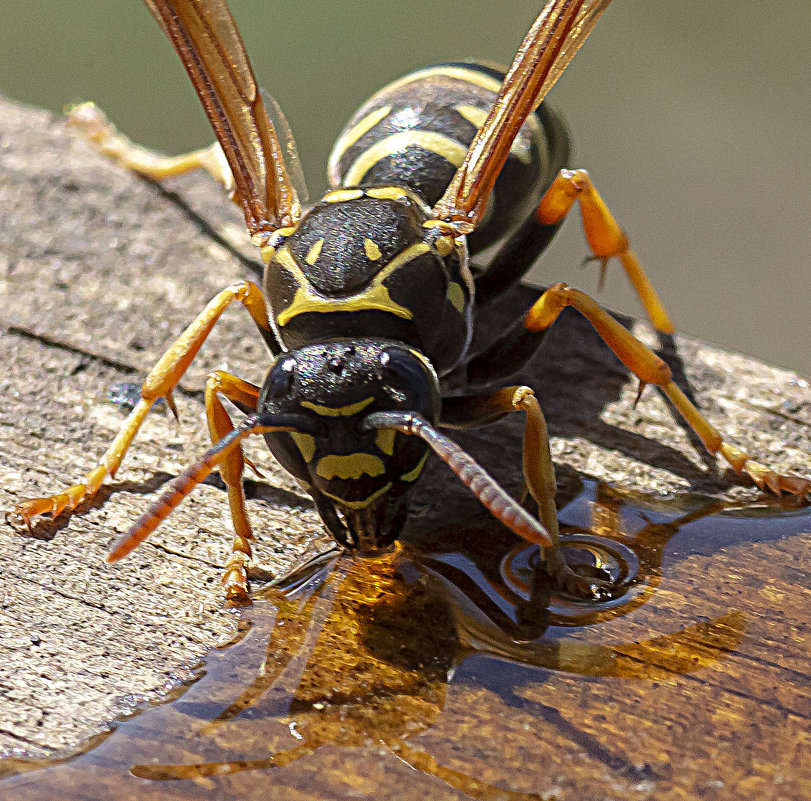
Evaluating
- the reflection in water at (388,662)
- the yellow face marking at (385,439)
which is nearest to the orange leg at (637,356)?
the reflection in water at (388,662)

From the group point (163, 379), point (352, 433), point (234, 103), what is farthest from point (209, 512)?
point (234, 103)

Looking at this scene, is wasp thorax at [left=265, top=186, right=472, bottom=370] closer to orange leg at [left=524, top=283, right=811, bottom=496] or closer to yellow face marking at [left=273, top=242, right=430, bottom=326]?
yellow face marking at [left=273, top=242, right=430, bottom=326]

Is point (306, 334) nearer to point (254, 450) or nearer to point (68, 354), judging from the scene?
point (254, 450)

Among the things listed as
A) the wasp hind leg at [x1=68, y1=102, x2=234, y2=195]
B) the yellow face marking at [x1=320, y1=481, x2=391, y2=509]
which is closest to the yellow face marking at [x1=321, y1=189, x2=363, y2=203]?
the yellow face marking at [x1=320, y1=481, x2=391, y2=509]

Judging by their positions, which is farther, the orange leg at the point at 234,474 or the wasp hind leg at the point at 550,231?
→ the wasp hind leg at the point at 550,231

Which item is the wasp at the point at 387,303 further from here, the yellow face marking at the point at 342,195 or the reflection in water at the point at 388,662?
the reflection in water at the point at 388,662

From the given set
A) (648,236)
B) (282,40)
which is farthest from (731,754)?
(282,40)
